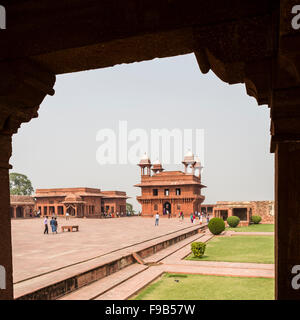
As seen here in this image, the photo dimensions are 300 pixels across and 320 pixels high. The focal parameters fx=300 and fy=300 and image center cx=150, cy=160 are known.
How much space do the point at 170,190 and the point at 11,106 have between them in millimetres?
36868

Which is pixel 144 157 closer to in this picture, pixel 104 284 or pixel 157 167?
pixel 157 167

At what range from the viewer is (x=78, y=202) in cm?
3647

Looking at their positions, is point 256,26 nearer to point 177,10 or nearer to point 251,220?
point 177,10

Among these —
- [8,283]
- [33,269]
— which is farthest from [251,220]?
[8,283]

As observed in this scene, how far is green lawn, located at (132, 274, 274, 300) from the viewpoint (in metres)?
6.35

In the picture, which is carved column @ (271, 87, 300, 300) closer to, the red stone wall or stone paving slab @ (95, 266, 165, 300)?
stone paving slab @ (95, 266, 165, 300)

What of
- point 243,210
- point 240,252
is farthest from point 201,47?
point 243,210

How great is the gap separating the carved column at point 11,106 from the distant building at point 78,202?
1379 inches

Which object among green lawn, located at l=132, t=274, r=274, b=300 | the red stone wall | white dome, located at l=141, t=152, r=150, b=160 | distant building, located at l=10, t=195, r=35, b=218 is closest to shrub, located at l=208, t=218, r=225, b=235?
green lawn, located at l=132, t=274, r=274, b=300

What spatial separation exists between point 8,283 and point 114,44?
1.97m

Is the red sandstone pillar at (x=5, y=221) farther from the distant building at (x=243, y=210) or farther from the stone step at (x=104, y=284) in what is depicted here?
the distant building at (x=243, y=210)

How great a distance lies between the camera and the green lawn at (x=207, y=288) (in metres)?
6.35

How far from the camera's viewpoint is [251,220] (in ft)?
92.0

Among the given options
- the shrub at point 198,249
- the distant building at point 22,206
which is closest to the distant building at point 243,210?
the shrub at point 198,249
